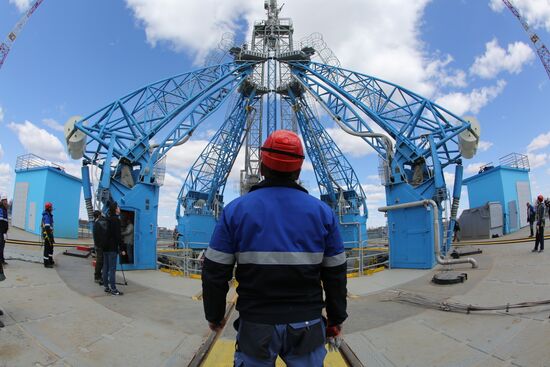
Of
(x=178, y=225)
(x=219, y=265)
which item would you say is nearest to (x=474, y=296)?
(x=219, y=265)

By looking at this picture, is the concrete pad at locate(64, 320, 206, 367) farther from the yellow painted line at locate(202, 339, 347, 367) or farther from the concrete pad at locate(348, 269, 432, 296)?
the concrete pad at locate(348, 269, 432, 296)

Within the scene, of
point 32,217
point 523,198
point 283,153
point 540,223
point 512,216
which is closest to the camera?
point 283,153

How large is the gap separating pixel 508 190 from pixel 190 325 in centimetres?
2242

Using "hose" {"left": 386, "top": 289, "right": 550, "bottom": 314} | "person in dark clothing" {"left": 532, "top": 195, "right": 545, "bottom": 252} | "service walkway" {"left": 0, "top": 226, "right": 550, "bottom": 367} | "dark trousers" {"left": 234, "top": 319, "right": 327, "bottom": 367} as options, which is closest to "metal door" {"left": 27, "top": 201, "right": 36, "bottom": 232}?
"service walkway" {"left": 0, "top": 226, "right": 550, "bottom": 367}

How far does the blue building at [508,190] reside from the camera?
63.0ft

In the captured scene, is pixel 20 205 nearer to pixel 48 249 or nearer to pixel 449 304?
pixel 48 249

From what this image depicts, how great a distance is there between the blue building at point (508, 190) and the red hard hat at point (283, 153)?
71.5 feet

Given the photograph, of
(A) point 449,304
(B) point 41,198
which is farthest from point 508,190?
(B) point 41,198

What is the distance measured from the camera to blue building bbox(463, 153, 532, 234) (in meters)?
19.2

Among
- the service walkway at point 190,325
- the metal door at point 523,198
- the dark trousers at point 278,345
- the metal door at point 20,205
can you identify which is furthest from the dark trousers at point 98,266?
the metal door at point 523,198

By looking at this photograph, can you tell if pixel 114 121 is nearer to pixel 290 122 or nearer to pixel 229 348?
pixel 229 348

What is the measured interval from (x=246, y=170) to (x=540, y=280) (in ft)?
74.8

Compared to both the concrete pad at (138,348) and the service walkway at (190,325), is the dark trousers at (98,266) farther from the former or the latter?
the concrete pad at (138,348)

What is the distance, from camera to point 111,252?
6.81 metres
